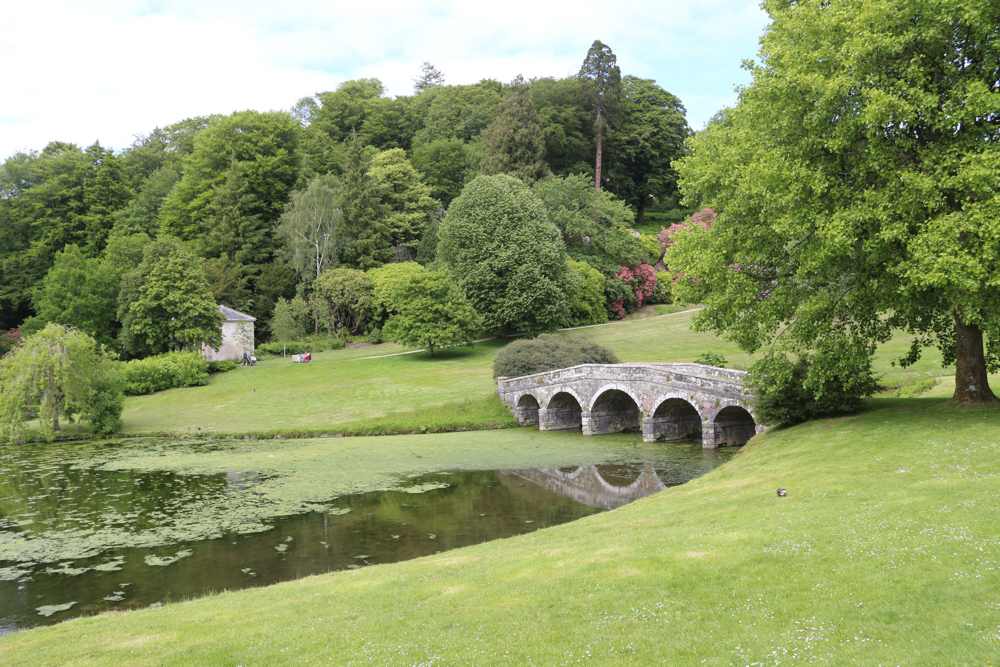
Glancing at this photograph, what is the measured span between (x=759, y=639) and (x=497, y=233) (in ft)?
179

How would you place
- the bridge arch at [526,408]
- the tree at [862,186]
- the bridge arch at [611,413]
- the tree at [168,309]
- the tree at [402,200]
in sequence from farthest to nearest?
1. the tree at [402,200]
2. the tree at [168,309]
3. the bridge arch at [526,408]
4. the bridge arch at [611,413]
5. the tree at [862,186]

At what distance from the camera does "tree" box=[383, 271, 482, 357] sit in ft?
183

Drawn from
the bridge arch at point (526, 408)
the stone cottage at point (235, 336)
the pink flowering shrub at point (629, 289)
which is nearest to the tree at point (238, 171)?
the stone cottage at point (235, 336)

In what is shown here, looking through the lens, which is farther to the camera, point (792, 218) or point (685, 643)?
point (792, 218)

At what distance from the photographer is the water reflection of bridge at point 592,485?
2522 cm

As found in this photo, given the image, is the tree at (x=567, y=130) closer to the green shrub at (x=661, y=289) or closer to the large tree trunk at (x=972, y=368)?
the green shrub at (x=661, y=289)

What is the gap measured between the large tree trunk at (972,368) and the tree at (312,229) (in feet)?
206

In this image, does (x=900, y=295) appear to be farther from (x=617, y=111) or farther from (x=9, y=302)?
(x=9, y=302)

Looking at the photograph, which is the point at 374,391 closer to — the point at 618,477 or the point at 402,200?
the point at 618,477

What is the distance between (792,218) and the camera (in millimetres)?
19453

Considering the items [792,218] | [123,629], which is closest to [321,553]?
[123,629]

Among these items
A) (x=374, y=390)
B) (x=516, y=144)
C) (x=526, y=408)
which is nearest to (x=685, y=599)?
(x=526, y=408)

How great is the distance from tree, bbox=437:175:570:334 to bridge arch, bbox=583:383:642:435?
19.1 metres

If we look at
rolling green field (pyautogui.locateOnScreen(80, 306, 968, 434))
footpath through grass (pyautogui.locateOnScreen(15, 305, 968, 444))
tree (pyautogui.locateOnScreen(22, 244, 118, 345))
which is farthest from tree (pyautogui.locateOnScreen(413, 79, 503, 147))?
tree (pyautogui.locateOnScreen(22, 244, 118, 345))
